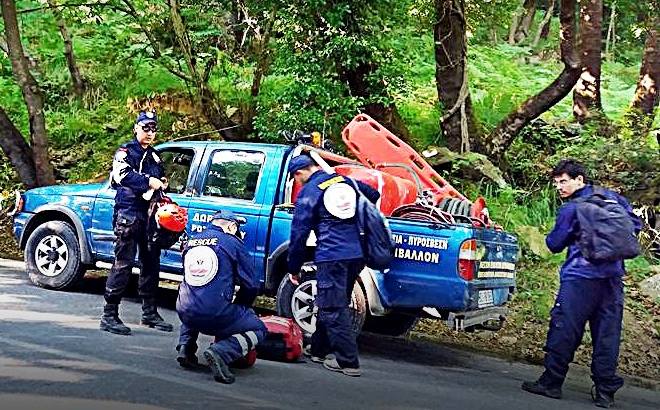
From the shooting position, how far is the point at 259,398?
17.5 ft

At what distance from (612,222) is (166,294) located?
5515 mm

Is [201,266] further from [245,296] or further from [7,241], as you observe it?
[7,241]

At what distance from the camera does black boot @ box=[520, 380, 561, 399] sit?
6355 mm

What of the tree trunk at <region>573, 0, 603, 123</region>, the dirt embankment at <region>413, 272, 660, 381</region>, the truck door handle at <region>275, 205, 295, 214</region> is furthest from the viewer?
the tree trunk at <region>573, 0, 603, 123</region>

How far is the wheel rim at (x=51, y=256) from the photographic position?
881cm

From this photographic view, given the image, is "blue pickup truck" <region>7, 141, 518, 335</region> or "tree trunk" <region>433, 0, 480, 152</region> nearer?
"blue pickup truck" <region>7, 141, 518, 335</region>

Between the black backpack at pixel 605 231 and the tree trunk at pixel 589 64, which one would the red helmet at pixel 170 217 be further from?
the tree trunk at pixel 589 64

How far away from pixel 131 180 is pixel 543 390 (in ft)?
12.8

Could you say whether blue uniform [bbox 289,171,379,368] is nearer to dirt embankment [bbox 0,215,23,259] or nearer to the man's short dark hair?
the man's short dark hair

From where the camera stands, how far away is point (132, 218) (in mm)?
7090

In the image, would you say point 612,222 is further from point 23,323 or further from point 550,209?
point 550,209

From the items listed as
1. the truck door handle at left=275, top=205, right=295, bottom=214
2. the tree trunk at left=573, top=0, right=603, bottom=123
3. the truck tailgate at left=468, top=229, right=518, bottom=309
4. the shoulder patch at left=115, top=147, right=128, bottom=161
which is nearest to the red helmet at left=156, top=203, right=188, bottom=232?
the shoulder patch at left=115, top=147, right=128, bottom=161

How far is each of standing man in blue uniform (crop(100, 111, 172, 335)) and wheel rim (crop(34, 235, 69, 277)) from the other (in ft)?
5.91

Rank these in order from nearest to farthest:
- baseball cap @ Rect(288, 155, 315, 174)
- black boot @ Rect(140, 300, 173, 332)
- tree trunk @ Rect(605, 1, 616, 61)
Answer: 1. baseball cap @ Rect(288, 155, 315, 174)
2. black boot @ Rect(140, 300, 173, 332)
3. tree trunk @ Rect(605, 1, 616, 61)
